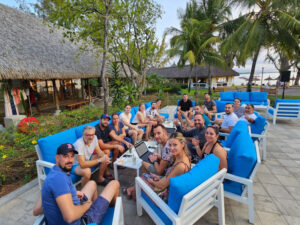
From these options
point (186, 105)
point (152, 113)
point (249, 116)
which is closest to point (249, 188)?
point (249, 116)

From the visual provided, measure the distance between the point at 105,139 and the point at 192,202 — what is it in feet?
7.85

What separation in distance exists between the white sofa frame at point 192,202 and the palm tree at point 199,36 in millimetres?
11901

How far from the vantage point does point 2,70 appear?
5.85 metres

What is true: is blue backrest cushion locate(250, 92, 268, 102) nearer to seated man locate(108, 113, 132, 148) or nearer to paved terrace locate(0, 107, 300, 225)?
paved terrace locate(0, 107, 300, 225)

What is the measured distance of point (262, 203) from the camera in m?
2.31

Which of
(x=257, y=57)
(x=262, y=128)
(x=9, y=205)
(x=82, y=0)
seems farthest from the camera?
(x=257, y=57)

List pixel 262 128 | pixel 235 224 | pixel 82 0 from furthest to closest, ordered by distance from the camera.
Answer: pixel 82 0, pixel 262 128, pixel 235 224

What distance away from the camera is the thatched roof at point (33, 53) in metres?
6.49

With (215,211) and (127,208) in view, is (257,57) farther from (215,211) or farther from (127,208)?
(127,208)

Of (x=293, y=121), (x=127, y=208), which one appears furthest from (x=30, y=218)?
(x=293, y=121)

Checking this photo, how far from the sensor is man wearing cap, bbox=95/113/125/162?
10.5 feet

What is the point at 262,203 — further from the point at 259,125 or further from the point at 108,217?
the point at 108,217

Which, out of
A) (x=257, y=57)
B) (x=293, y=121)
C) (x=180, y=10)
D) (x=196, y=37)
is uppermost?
(x=180, y=10)

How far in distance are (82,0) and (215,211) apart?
22.4ft
